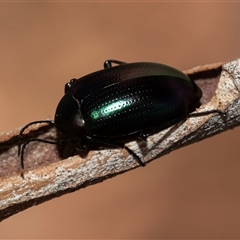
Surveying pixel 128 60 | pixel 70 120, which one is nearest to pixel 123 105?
pixel 70 120

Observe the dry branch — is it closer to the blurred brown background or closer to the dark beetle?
the dark beetle

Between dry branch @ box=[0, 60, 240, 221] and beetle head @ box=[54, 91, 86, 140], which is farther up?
beetle head @ box=[54, 91, 86, 140]

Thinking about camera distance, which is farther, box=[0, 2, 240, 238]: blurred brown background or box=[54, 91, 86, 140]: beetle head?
box=[0, 2, 240, 238]: blurred brown background

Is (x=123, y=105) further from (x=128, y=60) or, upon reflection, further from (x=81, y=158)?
(x=128, y=60)

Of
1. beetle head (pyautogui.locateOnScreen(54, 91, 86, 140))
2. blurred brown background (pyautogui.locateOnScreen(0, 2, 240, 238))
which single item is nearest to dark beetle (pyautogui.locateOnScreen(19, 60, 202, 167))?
beetle head (pyautogui.locateOnScreen(54, 91, 86, 140))

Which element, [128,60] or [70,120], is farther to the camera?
[128,60]
